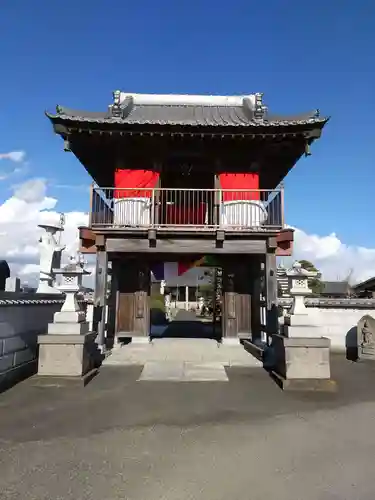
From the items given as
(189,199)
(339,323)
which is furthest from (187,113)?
(339,323)

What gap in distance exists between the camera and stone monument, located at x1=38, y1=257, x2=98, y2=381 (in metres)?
6.73

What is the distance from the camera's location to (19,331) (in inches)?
285

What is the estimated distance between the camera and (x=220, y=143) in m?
10.5

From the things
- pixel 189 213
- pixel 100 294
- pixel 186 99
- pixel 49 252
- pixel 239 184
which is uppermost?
pixel 186 99

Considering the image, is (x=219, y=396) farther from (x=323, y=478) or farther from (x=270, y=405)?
(x=323, y=478)

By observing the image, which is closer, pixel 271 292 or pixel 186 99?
pixel 271 292

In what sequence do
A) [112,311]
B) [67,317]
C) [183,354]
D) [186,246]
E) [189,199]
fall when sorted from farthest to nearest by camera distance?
[112,311]
[189,199]
[186,246]
[183,354]
[67,317]

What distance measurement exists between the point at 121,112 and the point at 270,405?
386 inches

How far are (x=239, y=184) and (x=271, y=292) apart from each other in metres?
3.61

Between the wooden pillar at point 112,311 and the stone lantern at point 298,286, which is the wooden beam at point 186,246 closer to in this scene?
the wooden pillar at point 112,311

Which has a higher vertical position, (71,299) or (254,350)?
(71,299)

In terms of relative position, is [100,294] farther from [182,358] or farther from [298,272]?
[298,272]

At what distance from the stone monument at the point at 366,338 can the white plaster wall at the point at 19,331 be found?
343 inches

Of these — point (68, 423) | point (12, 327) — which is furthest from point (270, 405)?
point (12, 327)
